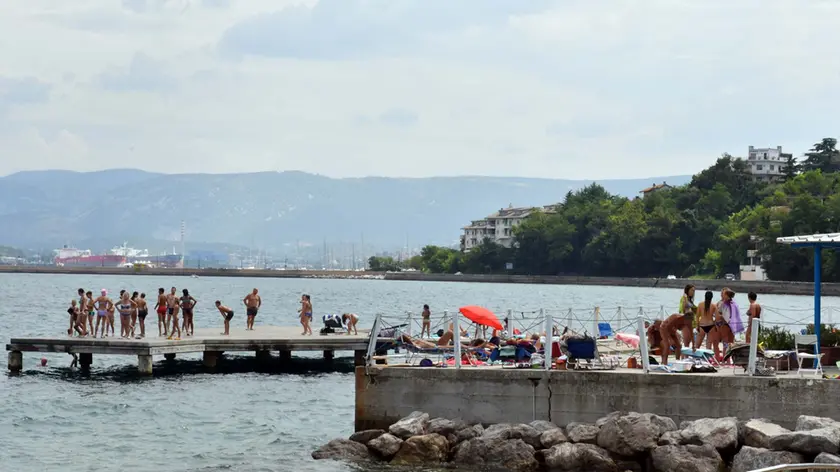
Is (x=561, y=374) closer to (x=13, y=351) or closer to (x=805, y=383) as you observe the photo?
(x=805, y=383)

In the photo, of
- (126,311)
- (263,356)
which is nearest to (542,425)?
(126,311)

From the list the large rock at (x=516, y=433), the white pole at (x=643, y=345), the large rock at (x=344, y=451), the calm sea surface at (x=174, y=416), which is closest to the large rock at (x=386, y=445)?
the large rock at (x=344, y=451)

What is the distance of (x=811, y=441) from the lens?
19.1m

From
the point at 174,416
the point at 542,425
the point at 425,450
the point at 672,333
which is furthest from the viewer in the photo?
the point at 174,416

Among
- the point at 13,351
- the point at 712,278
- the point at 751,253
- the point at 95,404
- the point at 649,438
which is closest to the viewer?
the point at 649,438

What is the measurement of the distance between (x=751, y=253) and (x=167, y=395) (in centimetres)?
11330

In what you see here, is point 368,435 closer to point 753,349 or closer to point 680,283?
point 753,349

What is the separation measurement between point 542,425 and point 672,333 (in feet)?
12.1

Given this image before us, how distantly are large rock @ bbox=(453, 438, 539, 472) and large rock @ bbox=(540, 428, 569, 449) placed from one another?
254 mm

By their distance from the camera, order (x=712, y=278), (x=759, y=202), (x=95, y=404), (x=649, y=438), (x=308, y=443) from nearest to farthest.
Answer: (x=649, y=438) → (x=308, y=443) → (x=95, y=404) → (x=712, y=278) → (x=759, y=202)

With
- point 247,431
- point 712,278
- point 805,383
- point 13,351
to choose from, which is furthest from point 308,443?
point 712,278

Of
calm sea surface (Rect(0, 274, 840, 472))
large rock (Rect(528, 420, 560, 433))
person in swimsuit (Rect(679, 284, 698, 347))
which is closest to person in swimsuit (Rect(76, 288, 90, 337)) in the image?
calm sea surface (Rect(0, 274, 840, 472))

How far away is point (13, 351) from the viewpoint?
124 feet

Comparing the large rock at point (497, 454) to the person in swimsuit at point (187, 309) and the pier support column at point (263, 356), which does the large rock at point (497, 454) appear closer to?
the person in swimsuit at point (187, 309)
